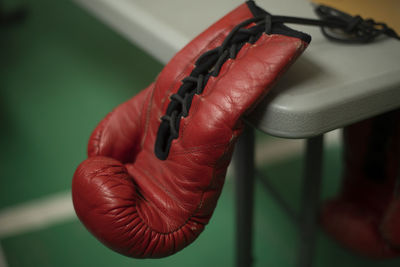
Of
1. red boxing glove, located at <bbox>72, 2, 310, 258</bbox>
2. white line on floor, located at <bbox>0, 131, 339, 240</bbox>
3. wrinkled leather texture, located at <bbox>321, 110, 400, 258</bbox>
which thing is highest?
red boxing glove, located at <bbox>72, 2, 310, 258</bbox>

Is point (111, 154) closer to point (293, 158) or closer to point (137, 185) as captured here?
point (137, 185)

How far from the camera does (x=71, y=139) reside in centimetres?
191

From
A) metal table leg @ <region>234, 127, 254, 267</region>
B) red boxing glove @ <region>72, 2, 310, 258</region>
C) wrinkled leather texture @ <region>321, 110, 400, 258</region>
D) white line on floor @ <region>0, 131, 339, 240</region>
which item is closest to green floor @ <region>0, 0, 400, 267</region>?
white line on floor @ <region>0, 131, 339, 240</region>

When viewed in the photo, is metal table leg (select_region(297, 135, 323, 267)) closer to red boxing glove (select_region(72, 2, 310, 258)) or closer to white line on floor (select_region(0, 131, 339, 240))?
red boxing glove (select_region(72, 2, 310, 258))

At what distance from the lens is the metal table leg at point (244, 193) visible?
0.97 meters

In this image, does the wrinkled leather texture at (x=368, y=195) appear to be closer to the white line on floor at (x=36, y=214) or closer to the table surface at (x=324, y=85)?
the table surface at (x=324, y=85)

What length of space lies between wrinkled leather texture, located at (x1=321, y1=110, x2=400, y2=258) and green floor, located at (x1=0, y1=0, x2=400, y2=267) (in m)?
0.16

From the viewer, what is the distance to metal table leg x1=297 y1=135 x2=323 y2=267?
105cm

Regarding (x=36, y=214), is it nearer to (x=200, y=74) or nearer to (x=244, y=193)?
(x=244, y=193)

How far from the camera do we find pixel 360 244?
1186 millimetres

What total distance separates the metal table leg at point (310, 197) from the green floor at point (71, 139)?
0.60 ft

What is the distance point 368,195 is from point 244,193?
0.44 metres

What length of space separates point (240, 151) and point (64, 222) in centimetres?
77

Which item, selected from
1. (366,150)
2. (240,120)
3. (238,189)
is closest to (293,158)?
(366,150)
